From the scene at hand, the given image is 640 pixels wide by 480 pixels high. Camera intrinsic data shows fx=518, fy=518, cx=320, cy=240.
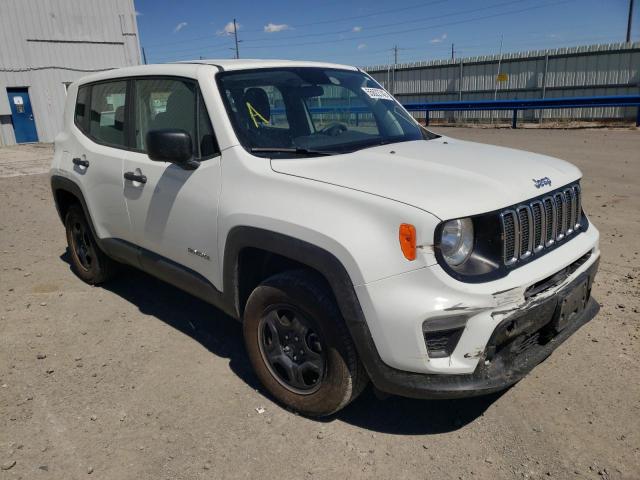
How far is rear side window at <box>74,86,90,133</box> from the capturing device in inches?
177

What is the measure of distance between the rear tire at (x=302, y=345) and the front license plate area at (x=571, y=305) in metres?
1.03

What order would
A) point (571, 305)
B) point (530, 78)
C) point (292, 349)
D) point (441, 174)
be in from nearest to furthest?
point (441, 174)
point (571, 305)
point (292, 349)
point (530, 78)

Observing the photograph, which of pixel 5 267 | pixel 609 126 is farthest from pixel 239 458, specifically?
pixel 609 126

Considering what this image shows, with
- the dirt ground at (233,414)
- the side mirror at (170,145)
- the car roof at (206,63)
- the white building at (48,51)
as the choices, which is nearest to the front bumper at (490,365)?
the dirt ground at (233,414)

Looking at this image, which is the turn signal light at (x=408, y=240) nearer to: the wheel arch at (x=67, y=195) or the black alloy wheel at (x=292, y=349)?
the black alloy wheel at (x=292, y=349)

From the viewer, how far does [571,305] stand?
272cm

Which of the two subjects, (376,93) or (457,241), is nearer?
(457,241)

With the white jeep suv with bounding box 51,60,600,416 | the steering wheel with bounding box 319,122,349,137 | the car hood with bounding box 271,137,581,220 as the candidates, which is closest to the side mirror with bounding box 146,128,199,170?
the white jeep suv with bounding box 51,60,600,416

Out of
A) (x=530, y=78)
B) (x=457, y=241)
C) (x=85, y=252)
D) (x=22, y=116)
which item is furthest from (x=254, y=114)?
(x=530, y=78)

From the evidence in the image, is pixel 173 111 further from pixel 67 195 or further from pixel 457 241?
pixel 457 241

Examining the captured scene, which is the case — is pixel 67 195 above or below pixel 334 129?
below

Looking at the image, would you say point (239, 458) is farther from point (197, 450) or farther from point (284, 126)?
point (284, 126)

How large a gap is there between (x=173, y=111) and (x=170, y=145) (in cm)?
67

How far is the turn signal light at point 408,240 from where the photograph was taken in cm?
225
